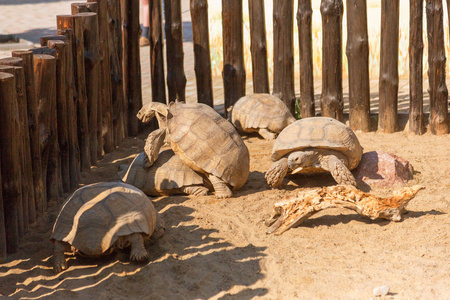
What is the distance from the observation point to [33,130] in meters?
5.60

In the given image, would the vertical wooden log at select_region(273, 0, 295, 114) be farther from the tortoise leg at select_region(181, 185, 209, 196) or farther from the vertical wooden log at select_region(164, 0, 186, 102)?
the tortoise leg at select_region(181, 185, 209, 196)

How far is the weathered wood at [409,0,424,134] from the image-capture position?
7.41 meters

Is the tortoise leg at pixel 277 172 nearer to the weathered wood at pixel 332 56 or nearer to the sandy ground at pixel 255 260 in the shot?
the sandy ground at pixel 255 260

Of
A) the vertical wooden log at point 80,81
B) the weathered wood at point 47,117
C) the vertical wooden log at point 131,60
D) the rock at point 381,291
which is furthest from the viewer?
the vertical wooden log at point 131,60

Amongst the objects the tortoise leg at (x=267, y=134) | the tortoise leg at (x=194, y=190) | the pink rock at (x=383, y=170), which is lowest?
the tortoise leg at (x=194, y=190)

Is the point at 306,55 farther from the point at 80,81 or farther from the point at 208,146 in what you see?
the point at 80,81

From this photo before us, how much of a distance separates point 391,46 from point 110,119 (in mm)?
3573

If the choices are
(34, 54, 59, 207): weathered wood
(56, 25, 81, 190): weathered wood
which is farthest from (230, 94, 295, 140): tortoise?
(34, 54, 59, 207): weathered wood

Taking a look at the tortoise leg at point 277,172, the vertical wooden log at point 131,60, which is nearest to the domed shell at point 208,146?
the tortoise leg at point 277,172

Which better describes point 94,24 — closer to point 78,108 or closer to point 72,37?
point 72,37

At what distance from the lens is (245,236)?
5.29 m


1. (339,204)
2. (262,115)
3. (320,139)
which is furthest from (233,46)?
(339,204)

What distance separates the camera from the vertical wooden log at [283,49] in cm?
803

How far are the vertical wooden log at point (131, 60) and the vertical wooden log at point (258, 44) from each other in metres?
1.52
